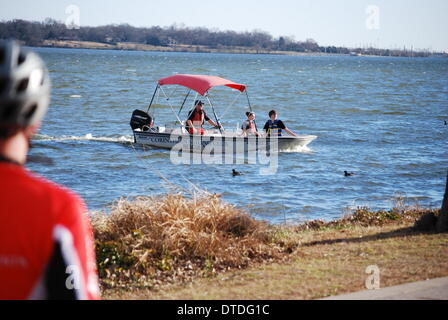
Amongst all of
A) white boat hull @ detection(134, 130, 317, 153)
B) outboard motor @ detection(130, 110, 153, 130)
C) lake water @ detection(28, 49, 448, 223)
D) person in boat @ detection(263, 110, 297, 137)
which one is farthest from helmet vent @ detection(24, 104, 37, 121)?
outboard motor @ detection(130, 110, 153, 130)

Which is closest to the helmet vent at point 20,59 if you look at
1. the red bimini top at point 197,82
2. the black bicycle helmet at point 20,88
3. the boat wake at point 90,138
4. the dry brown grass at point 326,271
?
the black bicycle helmet at point 20,88

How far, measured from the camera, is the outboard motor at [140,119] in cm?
2725

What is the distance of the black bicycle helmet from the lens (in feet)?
6.05

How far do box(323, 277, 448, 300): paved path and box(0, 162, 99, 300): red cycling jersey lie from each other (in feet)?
15.2

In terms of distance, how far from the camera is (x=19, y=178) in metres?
1.87

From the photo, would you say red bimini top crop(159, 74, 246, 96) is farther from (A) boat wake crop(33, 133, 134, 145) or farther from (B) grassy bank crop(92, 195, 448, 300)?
(B) grassy bank crop(92, 195, 448, 300)

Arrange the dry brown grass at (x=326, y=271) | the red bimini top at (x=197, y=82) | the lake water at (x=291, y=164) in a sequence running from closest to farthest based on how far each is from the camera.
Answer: the dry brown grass at (x=326, y=271) < the lake water at (x=291, y=164) < the red bimini top at (x=197, y=82)

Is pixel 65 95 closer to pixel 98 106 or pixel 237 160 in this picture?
pixel 98 106

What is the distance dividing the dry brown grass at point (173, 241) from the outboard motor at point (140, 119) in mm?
18107

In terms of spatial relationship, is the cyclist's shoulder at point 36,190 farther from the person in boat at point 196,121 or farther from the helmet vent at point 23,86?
the person in boat at point 196,121

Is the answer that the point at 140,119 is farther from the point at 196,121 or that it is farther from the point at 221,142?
the point at 221,142

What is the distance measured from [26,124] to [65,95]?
6026cm

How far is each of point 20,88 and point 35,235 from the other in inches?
16.1

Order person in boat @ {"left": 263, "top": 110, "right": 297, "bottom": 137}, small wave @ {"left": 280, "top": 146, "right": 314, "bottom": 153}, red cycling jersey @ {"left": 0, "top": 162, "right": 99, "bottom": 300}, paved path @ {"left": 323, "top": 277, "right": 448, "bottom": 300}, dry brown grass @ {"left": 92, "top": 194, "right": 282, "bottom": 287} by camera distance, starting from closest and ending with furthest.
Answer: red cycling jersey @ {"left": 0, "top": 162, "right": 99, "bottom": 300} < paved path @ {"left": 323, "top": 277, "right": 448, "bottom": 300} < dry brown grass @ {"left": 92, "top": 194, "right": 282, "bottom": 287} < person in boat @ {"left": 263, "top": 110, "right": 297, "bottom": 137} < small wave @ {"left": 280, "top": 146, "right": 314, "bottom": 153}
